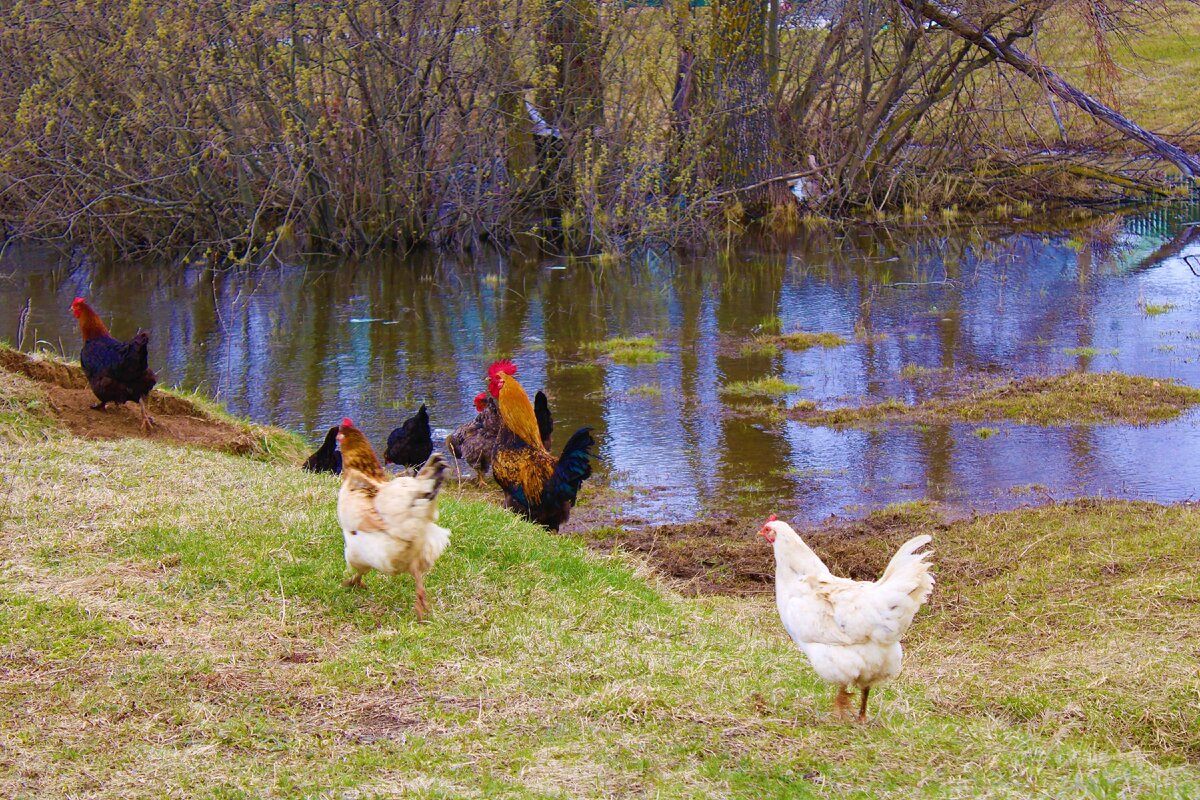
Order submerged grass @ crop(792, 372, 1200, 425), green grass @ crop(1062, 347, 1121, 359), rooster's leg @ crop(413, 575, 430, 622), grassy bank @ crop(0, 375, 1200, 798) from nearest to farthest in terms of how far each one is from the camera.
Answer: grassy bank @ crop(0, 375, 1200, 798) < rooster's leg @ crop(413, 575, 430, 622) < submerged grass @ crop(792, 372, 1200, 425) < green grass @ crop(1062, 347, 1121, 359)

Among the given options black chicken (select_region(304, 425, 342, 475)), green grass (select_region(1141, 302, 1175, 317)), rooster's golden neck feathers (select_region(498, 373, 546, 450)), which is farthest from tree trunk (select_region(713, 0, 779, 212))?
black chicken (select_region(304, 425, 342, 475))

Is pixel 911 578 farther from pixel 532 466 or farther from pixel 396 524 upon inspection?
pixel 532 466

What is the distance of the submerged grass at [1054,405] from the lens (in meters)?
11.4

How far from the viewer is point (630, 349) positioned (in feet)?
49.4

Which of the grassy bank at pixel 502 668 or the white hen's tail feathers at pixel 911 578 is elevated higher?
the white hen's tail feathers at pixel 911 578

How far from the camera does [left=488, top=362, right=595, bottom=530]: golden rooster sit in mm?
8531

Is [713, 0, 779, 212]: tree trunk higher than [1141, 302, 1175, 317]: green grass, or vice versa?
[713, 0, 779, 212]: tree trunk

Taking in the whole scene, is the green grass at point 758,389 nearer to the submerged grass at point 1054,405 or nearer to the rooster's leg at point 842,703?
the submerged grass at point 1054,405

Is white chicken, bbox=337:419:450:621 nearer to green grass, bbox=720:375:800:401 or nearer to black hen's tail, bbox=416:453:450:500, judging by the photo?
black hen's tail, bbox=416:453:450:500

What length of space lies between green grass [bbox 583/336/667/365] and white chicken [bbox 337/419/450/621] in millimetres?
8703

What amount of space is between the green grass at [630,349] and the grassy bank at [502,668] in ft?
22.7

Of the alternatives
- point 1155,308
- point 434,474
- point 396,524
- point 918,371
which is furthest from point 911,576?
point 1155,308

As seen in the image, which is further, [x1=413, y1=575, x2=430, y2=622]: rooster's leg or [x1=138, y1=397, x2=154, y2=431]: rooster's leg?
[x1=138, y1=397, x2=154, y2=431]: rooster's leg

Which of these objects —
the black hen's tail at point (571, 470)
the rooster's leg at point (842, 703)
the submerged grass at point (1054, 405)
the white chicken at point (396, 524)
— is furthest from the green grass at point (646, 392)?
the rooster's leg at point (842, 703)
